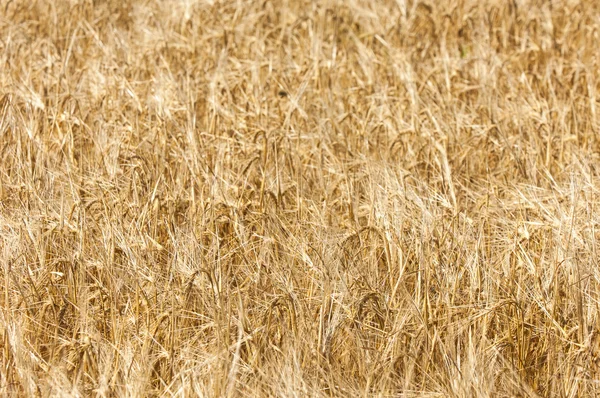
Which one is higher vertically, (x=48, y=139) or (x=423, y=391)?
(x=48, y=139)

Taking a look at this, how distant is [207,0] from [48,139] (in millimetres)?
1949

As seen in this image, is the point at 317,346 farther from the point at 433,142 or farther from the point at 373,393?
the point at 433,142

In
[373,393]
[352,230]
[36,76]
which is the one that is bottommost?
[373,393]

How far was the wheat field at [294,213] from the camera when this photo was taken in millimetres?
2594

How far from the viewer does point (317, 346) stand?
2586 mm

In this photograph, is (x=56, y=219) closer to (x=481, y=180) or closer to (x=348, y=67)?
(x=481, y=180)

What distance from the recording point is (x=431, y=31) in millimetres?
5355

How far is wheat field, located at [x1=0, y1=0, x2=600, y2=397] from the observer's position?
259cm

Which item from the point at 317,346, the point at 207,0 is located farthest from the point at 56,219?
the point at 207,0

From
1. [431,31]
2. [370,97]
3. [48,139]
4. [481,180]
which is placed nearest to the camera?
[481,180]

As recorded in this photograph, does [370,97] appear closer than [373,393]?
No

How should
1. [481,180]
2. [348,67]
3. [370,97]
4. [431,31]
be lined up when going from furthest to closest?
1. [431,31]
2. [348,67]
3. [370,97]
4. [481,180]

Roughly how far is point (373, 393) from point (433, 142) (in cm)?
160

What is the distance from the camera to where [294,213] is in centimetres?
339
